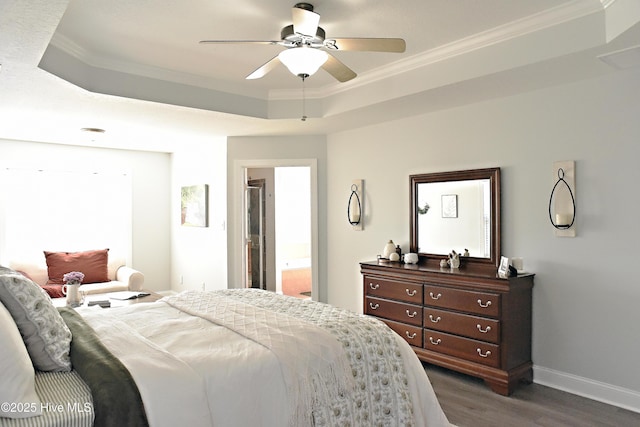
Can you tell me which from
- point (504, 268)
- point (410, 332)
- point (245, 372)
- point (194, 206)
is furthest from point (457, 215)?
point (194, 206)

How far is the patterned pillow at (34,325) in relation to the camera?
5.91 feet

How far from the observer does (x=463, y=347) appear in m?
3.55

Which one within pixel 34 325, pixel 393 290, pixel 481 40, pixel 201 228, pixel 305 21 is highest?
pixel 481 40

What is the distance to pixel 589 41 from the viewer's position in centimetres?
277

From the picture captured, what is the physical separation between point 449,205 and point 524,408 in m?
1.78

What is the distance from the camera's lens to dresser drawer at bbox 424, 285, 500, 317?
11.0ft

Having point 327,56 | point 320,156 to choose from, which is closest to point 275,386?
point 327,56

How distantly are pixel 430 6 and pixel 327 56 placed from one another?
0.75 meters

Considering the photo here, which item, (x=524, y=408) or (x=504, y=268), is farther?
(x=504, y=268)

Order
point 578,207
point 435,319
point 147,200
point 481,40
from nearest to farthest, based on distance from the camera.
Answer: point 481,40
point 578,207
point 435,319
point 147,200

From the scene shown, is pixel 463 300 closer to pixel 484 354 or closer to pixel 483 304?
pixel 483 304

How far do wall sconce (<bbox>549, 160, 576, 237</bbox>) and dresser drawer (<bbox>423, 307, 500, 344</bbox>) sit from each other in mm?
882

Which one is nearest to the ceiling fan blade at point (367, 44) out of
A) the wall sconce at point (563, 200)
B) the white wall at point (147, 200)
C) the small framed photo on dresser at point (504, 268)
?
the wall sconce at point (563, 200)

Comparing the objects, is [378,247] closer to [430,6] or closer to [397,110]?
[397,110]
